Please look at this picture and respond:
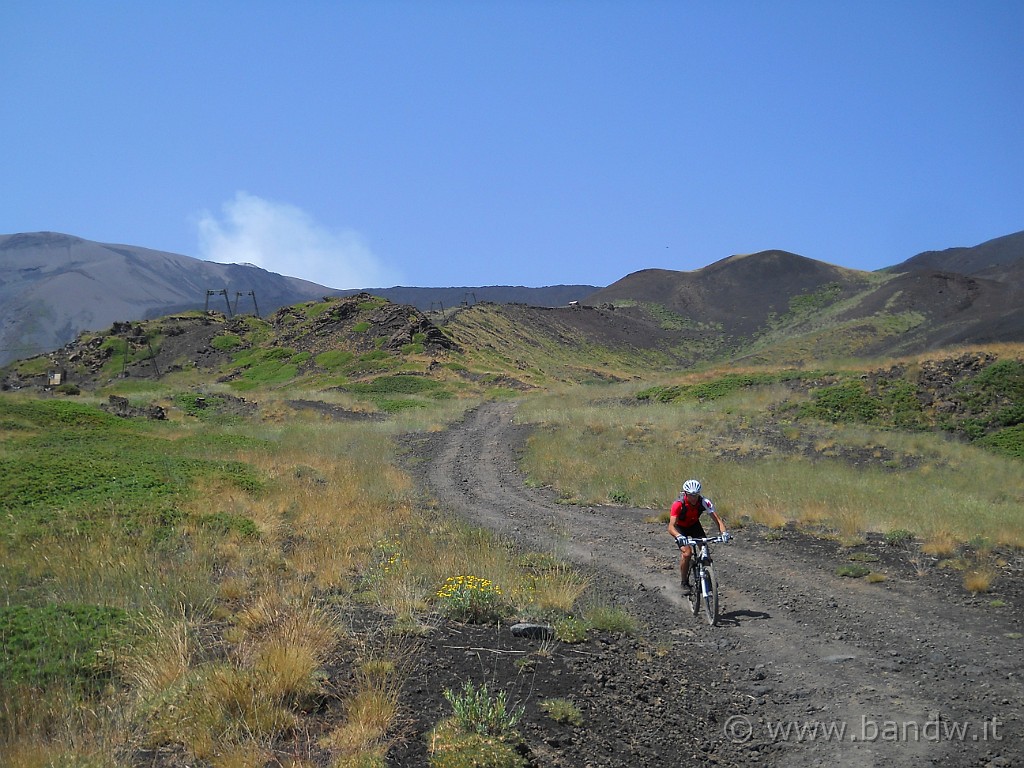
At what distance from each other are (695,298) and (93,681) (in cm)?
13742

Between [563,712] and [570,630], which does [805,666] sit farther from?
[563,712]

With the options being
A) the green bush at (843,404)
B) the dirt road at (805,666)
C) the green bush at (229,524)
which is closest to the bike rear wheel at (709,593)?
the dirt road at (805,666)

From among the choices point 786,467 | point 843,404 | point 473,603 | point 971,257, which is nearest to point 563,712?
point 473,603

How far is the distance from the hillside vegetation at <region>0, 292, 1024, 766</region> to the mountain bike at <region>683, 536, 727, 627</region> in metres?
1.41

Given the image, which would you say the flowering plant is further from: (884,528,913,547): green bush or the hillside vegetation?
(884,528,913,547): green bush

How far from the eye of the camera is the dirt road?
4871 mm

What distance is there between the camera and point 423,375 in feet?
172

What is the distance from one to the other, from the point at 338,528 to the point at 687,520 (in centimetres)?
524

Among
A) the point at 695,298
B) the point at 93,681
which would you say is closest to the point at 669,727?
the point at 93,681

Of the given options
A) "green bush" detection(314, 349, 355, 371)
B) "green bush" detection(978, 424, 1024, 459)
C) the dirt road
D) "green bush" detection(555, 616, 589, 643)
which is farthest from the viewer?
"green bush" detection(314, 349, 355, 371)

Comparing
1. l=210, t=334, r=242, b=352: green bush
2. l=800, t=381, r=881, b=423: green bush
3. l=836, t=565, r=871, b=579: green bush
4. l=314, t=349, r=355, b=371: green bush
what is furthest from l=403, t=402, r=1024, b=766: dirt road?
l=210, t=334, r=242, b=352: green bush

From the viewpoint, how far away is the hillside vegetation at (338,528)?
4.39m

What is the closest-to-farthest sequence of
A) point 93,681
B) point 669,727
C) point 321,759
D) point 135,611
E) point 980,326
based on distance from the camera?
1. point 321,759
2. point 93,681
3. point 669,727
4. point 135,611
5. point 980,326

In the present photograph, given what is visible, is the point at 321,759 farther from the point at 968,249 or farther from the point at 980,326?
the point at 968,249
